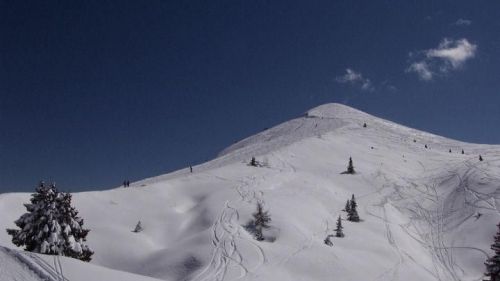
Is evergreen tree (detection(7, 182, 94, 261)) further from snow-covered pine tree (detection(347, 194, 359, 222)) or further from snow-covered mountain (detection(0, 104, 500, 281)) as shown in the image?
snow-covered pine tree (detection(347, 194, 359, 222))

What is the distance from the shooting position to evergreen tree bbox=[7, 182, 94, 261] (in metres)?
22.2

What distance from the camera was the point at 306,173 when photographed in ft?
195

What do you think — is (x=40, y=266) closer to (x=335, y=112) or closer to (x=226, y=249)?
(x=226, y=249)

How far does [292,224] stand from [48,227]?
845 inches

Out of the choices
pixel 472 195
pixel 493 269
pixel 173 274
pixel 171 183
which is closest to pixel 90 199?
pixel 171 183

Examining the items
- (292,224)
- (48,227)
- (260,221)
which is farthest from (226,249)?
(48,227)

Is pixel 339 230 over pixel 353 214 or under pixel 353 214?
under

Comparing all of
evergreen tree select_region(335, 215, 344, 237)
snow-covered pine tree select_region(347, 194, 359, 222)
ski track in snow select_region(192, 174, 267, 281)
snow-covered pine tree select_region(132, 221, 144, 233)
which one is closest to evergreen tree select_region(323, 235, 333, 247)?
evergreen tree select_region(335, 215, 344, 237)

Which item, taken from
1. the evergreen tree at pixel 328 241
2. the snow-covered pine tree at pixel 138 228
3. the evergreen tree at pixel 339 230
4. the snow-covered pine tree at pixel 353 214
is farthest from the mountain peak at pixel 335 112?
the snow-covered pine tree at pixel 138 228

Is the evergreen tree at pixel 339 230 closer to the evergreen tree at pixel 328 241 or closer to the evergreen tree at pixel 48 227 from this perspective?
the evergreen tree at pixel 328 241

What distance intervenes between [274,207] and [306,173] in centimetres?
1878

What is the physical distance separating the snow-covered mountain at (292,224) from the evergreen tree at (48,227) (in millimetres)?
8105

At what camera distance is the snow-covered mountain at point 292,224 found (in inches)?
1171

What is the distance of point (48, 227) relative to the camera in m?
22.5
